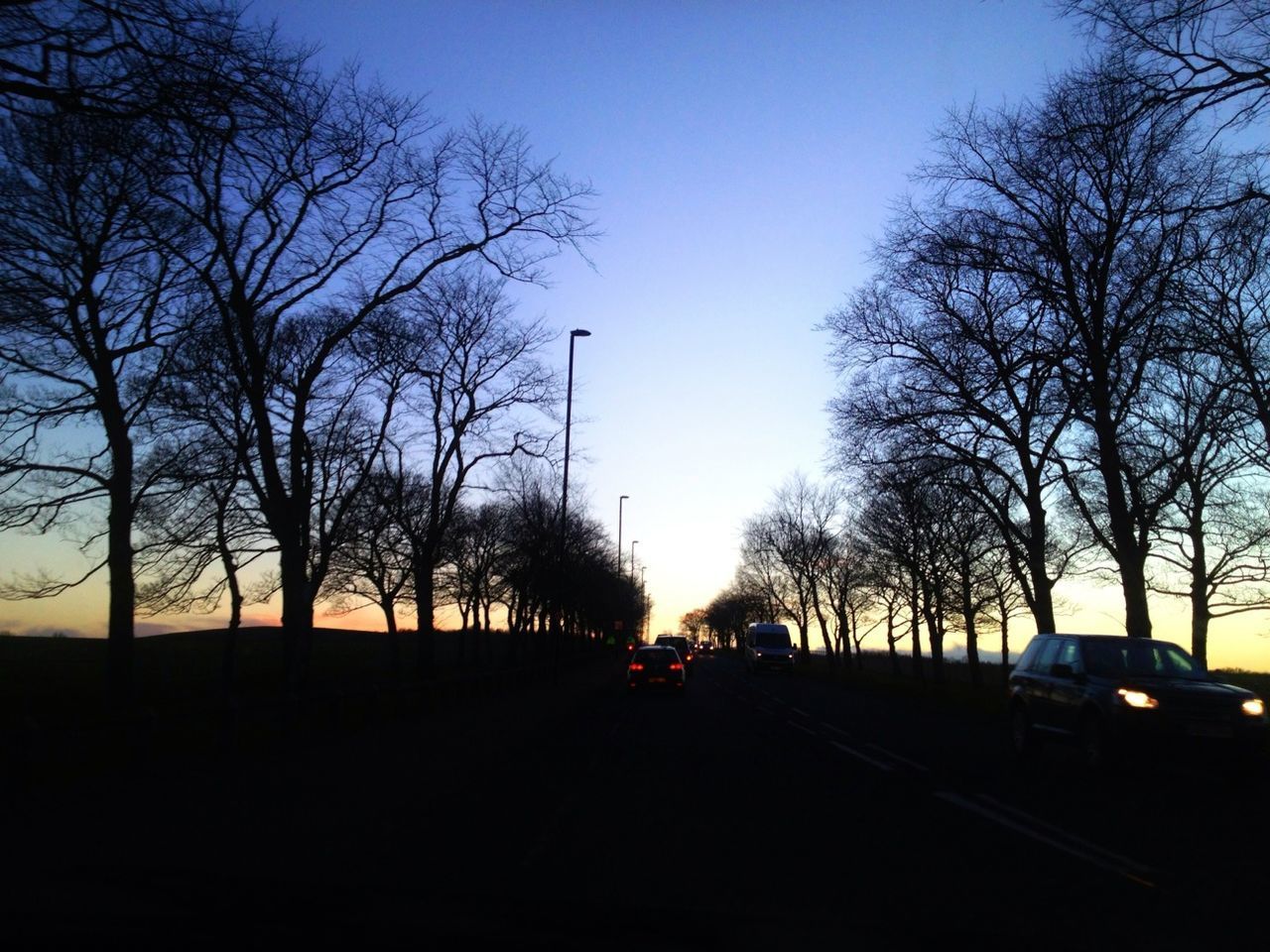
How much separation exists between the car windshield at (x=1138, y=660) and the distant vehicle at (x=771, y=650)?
4215 cm

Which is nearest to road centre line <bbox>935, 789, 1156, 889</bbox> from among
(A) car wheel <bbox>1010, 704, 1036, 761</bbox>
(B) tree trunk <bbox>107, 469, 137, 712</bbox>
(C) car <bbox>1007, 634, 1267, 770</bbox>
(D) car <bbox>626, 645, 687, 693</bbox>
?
(C) car <bbox>1007, 634, 1267, 770</bbox>

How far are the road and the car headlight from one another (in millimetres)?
1047

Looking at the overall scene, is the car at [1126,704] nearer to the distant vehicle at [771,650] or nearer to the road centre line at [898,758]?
the road centre line at [898,758]

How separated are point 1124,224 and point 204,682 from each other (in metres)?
40.0

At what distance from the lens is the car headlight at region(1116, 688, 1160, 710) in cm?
1276

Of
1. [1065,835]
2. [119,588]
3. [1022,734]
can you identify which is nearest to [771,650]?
[119,588]

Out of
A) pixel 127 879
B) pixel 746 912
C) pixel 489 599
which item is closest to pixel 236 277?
pixel 127 879

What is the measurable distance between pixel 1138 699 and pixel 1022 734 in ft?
11.2

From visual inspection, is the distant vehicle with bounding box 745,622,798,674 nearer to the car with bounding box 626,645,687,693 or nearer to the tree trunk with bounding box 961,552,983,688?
the tree trunk with bounding box 961,552,983,688

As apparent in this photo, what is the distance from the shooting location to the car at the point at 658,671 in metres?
33.9

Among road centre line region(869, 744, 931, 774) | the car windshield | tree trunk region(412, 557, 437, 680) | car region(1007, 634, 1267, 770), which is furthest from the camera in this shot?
tree trunk region(412, 557, 437, 680)

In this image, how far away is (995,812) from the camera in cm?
1024

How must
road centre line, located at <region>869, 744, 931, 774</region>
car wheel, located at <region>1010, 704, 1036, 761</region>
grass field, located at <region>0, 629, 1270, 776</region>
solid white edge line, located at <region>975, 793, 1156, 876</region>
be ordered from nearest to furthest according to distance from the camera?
solid white edge line, located at <region>975, 793, 1156, 876</region> → grass field, located at <region>0, 629, 1270, 776</region> → road centre line, located at <region>869, 744, 931, 774</region> → car wheel, located at <region>1010, 704, 1036, 761</region>

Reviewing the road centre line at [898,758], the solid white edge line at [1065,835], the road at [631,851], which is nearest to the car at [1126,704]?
the road at [631,851]
